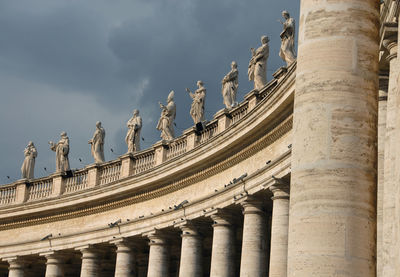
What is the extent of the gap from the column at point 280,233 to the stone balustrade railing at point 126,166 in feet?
29.3

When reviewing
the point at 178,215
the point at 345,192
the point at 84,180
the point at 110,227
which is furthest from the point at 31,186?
the point at 345,192

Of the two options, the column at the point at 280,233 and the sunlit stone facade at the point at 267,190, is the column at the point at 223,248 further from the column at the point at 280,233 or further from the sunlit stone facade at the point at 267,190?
the column at the point at 280,233

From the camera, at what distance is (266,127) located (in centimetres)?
5812

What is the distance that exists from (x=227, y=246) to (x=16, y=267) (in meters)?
30.8

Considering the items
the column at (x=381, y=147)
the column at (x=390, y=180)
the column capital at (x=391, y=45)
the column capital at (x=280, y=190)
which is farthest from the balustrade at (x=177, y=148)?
the column at (x=390, y=180)

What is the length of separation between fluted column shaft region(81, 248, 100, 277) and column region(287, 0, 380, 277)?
54294mm

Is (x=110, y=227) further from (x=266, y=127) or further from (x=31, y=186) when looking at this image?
(x=266, y=127)

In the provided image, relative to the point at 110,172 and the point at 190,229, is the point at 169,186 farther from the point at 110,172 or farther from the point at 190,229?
the point at 110,172

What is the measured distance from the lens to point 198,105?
7581 centimetres

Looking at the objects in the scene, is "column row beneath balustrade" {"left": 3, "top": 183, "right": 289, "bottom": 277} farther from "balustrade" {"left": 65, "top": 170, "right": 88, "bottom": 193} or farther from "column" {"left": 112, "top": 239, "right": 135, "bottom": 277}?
"balustrade" {"left": 65, "top": 170, "right": 88, "bottom": 193}

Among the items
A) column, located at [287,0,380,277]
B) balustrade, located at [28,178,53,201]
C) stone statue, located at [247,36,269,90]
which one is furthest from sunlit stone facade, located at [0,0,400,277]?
stone statue, located at [247,36,269,90]

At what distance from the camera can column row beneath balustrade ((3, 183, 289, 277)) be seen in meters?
53.6

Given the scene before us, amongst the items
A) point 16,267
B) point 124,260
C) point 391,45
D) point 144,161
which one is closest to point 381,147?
point 391,45

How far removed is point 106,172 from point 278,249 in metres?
33.7
